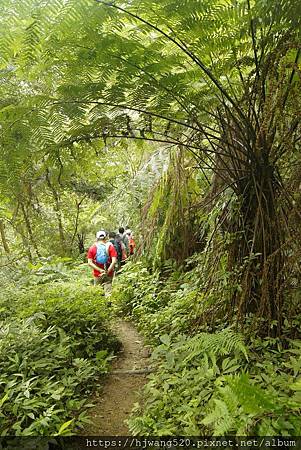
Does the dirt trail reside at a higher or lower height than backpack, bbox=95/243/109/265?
lower

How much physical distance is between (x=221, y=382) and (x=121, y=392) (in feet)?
3.69

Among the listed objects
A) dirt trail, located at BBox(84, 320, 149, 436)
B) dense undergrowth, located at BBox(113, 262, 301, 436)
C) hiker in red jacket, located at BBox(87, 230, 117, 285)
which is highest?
hiker in red jacket, located at BBox(87, 230, 117, 285)

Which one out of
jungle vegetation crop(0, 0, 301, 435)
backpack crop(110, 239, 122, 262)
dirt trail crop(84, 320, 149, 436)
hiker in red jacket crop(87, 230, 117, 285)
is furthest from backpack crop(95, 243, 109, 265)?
jungle vegetation crop(0, 0, 301, 435)

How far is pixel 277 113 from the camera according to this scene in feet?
7.22

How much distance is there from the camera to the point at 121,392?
279 centimetres

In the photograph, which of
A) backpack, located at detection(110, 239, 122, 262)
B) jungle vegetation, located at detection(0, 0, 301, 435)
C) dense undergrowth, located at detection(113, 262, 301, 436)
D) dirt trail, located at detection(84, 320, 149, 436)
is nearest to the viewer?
dense undergrowth, located at detection(113, 262, 301, 436)

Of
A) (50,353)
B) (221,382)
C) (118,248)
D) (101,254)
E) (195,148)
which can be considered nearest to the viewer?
(221,382)

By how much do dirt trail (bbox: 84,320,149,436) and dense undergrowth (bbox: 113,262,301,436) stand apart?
160mm

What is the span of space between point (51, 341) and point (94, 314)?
0.66 m

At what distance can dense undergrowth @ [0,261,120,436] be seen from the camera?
2215 millimetres

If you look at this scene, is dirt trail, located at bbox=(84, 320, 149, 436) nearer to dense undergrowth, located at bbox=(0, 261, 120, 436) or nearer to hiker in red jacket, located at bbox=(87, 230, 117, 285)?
dense undergrowth, located at bbox=(0, 261, 120, 436)

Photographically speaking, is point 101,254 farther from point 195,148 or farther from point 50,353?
point 195,148

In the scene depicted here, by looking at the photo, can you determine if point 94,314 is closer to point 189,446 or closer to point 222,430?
point 189,446

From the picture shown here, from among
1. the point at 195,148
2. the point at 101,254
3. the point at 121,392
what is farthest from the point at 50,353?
the point at 101,254
